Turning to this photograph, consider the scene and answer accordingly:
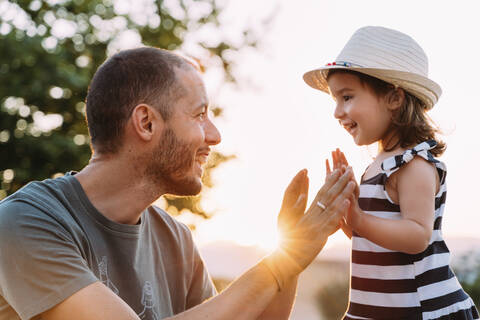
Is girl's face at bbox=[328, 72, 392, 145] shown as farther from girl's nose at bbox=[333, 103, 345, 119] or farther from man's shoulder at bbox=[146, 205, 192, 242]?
man's shoulder at bbox=[146, 205, 192, 242]

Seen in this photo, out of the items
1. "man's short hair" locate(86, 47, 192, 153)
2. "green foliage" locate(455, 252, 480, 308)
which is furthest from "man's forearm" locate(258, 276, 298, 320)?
"green foliage" locate(455, 252, 480, 308)

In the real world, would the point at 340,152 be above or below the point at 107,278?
above

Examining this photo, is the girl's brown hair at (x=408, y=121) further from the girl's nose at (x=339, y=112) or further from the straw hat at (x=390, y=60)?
the girl's nose at (x=339, y=112)

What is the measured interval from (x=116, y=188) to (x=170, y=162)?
0.92ft

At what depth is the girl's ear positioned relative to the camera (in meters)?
2.61

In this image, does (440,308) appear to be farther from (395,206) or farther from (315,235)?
(315,235)

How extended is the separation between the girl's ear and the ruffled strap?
0.26 metres

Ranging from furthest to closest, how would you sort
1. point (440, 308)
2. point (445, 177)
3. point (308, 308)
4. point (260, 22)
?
point (260, 22) → point (308, 308) → point (445, 177) → point (440, 308)

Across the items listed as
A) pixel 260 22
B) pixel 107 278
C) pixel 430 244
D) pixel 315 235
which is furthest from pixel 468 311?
pixel 260 22

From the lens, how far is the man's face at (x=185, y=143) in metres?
2.61

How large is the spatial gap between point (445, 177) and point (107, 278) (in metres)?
1.57

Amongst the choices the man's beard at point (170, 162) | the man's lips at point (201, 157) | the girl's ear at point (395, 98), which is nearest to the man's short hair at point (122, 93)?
the man's beard at point (170, 162)

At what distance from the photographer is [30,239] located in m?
2.11

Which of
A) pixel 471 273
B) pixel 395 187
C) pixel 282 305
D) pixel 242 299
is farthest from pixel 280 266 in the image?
pixel 471 273
